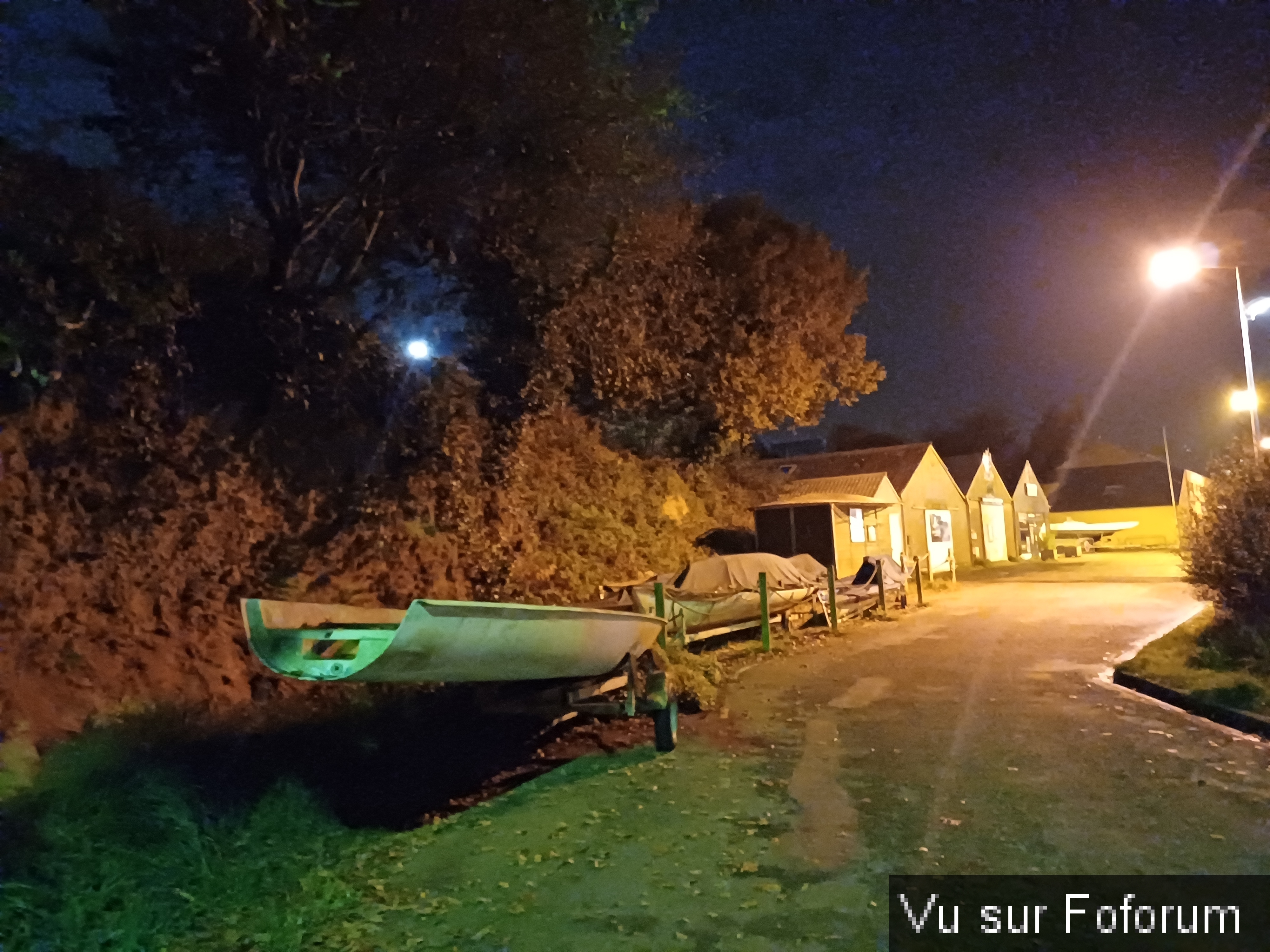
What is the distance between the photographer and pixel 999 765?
7.59 metres

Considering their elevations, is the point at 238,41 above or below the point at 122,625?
above

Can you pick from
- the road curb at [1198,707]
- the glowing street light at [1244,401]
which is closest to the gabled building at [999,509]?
the glowing street light at [1244,401]

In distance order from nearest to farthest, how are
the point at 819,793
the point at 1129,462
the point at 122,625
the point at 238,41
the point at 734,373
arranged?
the point at 819,793 < the point at 122,625 < the point at 238,41 < the point at 734,373 < the point at 1129,462

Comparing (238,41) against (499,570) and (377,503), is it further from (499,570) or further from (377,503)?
(499,570)

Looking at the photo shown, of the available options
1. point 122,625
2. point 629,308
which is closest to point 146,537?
point 122,625

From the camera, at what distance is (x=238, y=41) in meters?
9.43

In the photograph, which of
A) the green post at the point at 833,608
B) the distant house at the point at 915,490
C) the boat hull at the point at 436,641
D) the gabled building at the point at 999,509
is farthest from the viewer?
Answer: the gabled building at the point at 999,509

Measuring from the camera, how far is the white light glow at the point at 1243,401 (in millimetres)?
13000

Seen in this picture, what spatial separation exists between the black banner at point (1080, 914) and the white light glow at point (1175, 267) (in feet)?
32.2

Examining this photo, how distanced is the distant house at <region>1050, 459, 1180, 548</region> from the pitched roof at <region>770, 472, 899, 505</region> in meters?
27.6

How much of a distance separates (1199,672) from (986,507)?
32.1m

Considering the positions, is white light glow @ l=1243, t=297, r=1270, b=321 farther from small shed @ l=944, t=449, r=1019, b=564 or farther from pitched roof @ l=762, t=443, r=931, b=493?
small shed @ l=944, t=449, r=1019, b=564

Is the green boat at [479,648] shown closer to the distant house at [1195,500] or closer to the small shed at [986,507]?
the distant house at [1195,500]

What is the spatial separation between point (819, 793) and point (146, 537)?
6.51m
